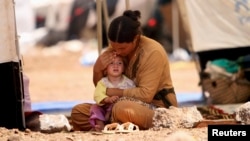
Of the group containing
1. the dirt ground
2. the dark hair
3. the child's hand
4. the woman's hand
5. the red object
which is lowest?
the dirt ground

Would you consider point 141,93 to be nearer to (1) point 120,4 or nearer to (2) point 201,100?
(2) point 201,100

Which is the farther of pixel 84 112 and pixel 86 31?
pixel 86 31

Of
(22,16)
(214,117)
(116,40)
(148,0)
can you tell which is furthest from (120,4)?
(116,40)

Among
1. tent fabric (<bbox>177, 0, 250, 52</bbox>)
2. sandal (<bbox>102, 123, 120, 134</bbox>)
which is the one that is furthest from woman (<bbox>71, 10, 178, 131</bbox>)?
tent fabric (<bbox>177, 0, 250, 52</bbox>)

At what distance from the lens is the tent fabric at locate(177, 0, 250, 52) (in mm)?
9992

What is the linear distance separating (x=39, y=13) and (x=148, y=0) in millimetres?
2478

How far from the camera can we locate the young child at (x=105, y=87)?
7797mm

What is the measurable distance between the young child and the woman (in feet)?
0.15

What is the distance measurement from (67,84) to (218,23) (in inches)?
245

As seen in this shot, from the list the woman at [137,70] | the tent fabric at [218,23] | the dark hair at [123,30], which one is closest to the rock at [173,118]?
the woman at [137,70]

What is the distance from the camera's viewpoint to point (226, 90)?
1060 cm

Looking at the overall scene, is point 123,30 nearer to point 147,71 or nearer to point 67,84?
point 147,71

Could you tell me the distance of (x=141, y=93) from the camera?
770cm

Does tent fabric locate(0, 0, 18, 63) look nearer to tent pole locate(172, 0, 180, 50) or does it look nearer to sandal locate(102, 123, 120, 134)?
sandal locate(102, 123, 120, 134)
